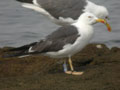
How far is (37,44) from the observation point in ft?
22.7

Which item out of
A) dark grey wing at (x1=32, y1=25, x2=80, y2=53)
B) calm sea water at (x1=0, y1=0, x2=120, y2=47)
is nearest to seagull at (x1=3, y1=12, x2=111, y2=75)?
dark grey wing at (x1=32, y1=25, x2=80, y2=53)

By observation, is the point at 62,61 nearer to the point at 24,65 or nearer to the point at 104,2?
the point at 24,65

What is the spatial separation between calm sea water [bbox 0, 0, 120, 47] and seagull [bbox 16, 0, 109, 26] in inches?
64.6

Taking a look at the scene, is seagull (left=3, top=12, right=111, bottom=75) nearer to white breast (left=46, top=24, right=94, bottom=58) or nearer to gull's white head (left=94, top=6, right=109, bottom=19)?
white breast (left=46, top=24, right=94, bottom=58)

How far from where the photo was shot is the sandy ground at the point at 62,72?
5.95 metres

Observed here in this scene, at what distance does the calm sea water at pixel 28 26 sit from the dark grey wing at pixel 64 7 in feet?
5.75

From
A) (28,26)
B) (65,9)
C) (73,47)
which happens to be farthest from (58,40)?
(28,26)

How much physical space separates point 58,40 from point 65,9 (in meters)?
2.97

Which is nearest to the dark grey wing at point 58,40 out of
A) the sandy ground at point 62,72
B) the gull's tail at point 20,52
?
the gull's tail at point 20,52

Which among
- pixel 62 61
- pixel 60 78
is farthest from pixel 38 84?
pixel 62 61

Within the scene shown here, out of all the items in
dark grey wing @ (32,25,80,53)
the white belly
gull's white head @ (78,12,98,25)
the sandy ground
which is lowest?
the sandy ground

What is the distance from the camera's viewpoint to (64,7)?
9.77m

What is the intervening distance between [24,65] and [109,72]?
1550 millimetres

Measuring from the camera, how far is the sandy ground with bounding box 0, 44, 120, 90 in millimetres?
5953
